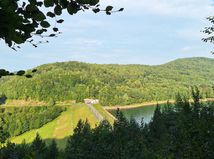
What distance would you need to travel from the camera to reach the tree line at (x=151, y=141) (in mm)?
39188

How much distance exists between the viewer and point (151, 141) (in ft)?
399

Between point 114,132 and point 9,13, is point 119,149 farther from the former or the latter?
point 9,13

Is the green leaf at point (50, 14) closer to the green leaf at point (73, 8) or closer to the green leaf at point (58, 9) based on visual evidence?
the green leaf at point (58, 9)

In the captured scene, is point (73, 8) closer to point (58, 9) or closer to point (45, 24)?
point (58, 9)

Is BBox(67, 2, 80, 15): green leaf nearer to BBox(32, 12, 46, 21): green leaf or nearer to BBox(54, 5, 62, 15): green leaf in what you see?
BBox(54, 5, 62, 15): green leaf

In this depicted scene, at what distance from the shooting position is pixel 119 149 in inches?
3720

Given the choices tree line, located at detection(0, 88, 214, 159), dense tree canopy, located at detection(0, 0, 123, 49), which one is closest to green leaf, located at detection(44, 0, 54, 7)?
dense tree canopy, located at detection(0, 0, 123, 49)

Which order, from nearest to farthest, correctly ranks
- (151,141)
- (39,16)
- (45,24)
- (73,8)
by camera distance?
(39,16)
(45,24)
(73,8)
(151,141)

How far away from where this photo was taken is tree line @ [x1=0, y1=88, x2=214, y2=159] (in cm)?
3919

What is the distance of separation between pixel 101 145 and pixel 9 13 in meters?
93.6

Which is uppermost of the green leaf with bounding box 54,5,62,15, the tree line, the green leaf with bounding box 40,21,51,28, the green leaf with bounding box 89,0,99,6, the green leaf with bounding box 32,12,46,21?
the green leaf with bounding box 89,0,99,6

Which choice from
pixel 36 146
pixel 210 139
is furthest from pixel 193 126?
pixel 36 146

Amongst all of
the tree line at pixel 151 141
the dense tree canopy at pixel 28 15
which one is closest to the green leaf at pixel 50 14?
the dense tree canopy at pixel 28 15

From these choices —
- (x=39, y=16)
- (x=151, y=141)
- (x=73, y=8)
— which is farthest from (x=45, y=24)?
(x=151, y=141)
